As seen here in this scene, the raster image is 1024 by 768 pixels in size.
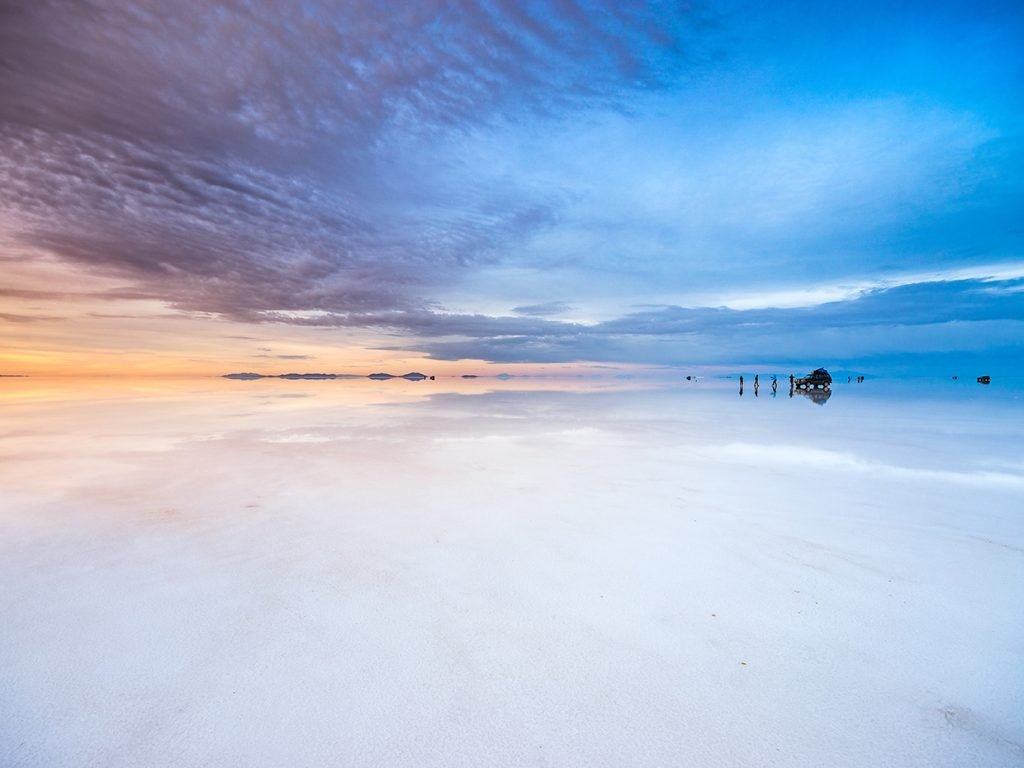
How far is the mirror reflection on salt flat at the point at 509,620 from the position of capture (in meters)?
2.85

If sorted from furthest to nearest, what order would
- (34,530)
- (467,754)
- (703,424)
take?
(703,424) → (34,530) → (467,754)

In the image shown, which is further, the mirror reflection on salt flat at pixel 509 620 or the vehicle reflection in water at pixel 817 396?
the vehicle reflection in water at pixel 817 396

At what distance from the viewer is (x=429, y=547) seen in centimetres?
571

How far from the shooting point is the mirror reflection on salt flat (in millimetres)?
2850

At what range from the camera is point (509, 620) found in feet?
13.4

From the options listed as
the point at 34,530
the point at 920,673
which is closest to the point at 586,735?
the point at 920,673

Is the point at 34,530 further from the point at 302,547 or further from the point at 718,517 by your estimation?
the point at 718,517

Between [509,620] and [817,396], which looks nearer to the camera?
[509,620]

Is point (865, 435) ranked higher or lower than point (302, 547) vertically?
lower

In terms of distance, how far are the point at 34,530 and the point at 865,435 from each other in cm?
2011

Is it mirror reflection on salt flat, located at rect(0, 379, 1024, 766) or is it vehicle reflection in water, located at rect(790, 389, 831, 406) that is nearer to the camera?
mirror reflection on salt flat, located at rect(0, 379, 1024, 766)

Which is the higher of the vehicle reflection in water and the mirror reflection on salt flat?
the mirror reflection on salt flat

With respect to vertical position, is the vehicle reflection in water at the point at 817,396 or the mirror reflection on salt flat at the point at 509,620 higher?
the mirror reflection on salt flat at the point at 509,620

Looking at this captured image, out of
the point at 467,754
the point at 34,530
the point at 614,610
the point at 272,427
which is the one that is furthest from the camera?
the point at 272,427
